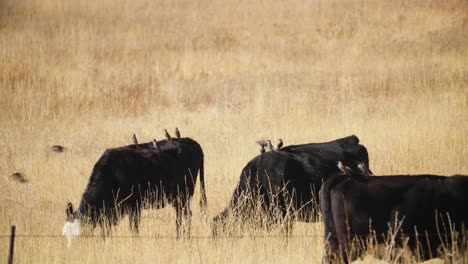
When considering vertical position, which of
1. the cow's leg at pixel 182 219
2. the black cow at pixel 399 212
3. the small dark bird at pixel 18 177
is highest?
the small dark bird at pixel 18 177

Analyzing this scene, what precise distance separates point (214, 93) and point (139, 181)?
43.1 ft

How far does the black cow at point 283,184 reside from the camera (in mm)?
9086

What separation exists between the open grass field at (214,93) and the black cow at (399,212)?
0.29m

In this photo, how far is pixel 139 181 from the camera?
1022 centimetres

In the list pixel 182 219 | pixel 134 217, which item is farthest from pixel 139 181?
pixel 182 219

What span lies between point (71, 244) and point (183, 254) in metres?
1.31

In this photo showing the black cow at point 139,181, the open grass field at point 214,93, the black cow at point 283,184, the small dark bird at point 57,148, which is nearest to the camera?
the black cow at point 283,184

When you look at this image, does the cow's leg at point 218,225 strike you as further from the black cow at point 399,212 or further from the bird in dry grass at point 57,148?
the bird in dry grass at point 57,148

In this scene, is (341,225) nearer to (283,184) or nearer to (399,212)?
(399,212)

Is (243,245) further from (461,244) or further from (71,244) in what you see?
(461,244)

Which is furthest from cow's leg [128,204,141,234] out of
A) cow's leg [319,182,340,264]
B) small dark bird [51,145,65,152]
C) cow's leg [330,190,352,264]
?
small dark bird [51,145,65,152]

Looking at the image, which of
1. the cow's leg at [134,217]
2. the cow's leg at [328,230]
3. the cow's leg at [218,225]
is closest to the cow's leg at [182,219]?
the cow's leg at [218,225]

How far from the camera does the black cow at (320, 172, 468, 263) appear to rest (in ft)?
20.1

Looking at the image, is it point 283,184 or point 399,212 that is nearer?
point 399,212
